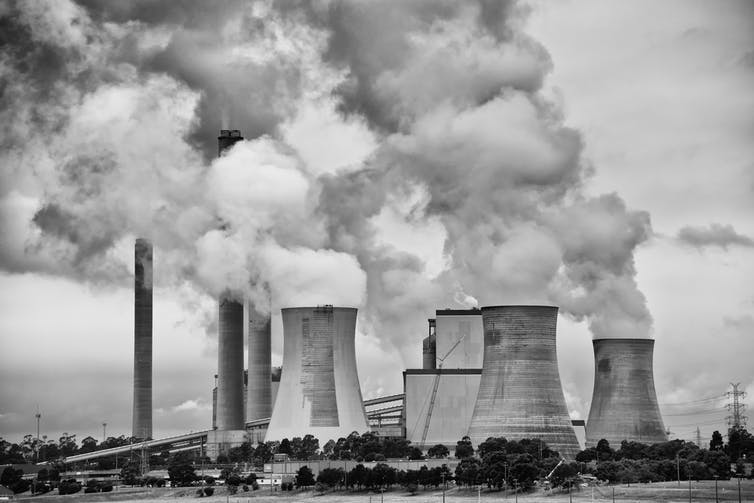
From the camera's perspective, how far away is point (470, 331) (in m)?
81.2

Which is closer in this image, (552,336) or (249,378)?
(552,336)

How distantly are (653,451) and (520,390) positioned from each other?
9.51 meters

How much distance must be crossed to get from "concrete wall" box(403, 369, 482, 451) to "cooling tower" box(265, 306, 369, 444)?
5.84 m

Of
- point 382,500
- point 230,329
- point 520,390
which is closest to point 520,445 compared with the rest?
point 520,390

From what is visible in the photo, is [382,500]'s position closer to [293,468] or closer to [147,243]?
[293,468]

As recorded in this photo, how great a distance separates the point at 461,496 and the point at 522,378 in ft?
19.8

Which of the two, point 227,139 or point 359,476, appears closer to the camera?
point 359,476

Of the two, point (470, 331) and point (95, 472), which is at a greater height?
point (470, 331)

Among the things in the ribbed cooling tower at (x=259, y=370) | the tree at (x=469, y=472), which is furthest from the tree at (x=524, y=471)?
the ribbed cooling tower at (x=259, y=370)

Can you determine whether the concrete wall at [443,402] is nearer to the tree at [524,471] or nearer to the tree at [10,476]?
the tree at [524,471]

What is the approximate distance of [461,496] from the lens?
6438 cm

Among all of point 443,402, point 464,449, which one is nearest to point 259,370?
point 443,402

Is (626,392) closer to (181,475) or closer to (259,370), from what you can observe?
(181,475)

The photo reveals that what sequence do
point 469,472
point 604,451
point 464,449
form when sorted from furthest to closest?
point 604,451, point 464,449, point 469,472
